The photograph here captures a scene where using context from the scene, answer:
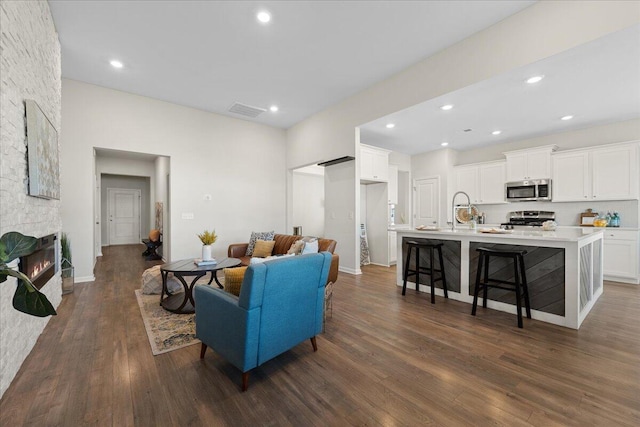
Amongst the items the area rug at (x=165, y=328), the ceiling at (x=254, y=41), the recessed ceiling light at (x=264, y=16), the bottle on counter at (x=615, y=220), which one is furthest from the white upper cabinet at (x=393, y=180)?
the area rug at (x=165, y=328)

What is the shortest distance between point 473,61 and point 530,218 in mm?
4577

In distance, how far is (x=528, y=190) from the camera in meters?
6.07

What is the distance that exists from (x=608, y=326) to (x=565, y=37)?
3.06m

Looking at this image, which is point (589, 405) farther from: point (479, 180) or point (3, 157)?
point (479, 180)

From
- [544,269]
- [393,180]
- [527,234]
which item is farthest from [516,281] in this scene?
[393,180]

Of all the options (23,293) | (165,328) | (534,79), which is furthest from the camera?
(534,79)

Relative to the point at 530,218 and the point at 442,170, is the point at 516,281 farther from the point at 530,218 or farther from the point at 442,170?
the point at 442,170

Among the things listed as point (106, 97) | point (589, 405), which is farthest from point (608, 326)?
point (106, 97)

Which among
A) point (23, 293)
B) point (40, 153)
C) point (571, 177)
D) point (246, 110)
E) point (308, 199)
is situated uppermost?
point (246, 110)

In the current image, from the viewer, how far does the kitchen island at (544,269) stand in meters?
2.84

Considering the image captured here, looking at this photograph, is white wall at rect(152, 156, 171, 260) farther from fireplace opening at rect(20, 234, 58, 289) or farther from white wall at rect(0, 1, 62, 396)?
white wall at rect(0, 1, 62, 396)

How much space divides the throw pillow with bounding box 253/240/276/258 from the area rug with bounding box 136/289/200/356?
68.8 inches

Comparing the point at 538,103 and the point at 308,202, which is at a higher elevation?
the point at 538,103

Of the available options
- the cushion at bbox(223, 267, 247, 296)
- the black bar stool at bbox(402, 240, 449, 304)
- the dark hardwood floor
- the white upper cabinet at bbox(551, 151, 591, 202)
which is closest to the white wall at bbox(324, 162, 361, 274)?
the black bar stool at bbox(402, 240, 449, 304)
